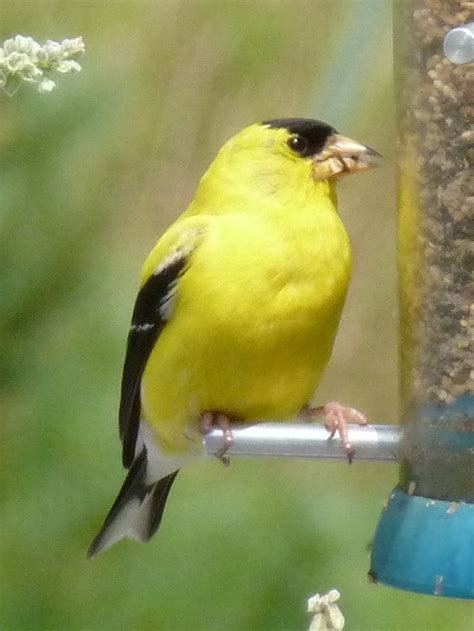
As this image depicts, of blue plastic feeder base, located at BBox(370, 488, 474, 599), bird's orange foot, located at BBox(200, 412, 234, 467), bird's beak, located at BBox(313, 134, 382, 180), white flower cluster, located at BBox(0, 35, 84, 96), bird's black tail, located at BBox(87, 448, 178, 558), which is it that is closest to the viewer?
white flower cluster, located at BBox(0, 35, 84, 96)

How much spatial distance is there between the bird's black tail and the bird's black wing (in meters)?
0.20

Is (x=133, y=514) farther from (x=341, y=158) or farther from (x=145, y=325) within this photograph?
(x=341, y=158)

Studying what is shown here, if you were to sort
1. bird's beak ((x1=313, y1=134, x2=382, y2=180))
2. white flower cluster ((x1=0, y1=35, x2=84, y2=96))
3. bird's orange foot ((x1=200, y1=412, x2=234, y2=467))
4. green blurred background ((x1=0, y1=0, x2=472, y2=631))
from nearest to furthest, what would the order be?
1. white flower cluster ((x1=0, y1=35, x2=84, y2=96))
2. bird's orange foot ((x1=200, y1=412, x2=234, y2=467))
3. bird's beak ((x1=313, y1=134, x2=382, y2=180))
4. green blurred background ((x1=0, y1=0, x2=472, y2=631))

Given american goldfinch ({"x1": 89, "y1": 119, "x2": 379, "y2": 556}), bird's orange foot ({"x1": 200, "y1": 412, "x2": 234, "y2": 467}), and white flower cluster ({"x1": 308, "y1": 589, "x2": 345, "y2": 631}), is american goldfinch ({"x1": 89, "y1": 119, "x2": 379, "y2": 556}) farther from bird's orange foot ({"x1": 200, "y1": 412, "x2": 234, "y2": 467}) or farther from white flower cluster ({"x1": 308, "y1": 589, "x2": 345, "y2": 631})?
white flower cluster ({"x1": 308, "y1": 589, "x2": 345, "y2": 631})

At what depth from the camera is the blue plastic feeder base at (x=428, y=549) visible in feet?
5.40

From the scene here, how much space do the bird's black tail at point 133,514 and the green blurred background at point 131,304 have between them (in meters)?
0.33

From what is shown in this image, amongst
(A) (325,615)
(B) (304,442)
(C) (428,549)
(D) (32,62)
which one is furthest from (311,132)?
(A) (325,615)

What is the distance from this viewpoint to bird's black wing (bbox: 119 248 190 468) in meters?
2.03

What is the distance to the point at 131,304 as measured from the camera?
300cm

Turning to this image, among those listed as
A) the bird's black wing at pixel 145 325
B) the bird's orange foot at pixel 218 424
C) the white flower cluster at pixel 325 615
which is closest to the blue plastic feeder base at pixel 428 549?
the bird's orange foot at pixel 218 424

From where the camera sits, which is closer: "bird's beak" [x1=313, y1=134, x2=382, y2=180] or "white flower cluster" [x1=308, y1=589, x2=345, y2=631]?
"white flower cluster" [x1=308, y1=589, x2=345, y2=631]

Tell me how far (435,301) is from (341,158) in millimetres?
332

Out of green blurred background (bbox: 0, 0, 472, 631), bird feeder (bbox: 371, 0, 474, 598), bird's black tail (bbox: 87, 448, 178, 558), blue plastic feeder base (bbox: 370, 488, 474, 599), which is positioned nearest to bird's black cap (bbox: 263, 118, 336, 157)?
bird feeder (bbox: 371, 0, 474, 598)

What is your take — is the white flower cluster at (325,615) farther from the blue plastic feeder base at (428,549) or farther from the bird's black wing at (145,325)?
the bird's black wing at (145,325)
